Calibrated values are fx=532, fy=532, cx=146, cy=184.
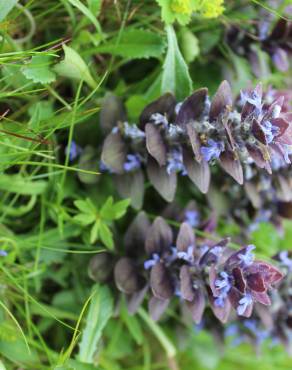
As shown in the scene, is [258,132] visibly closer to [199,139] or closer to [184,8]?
[199,139]

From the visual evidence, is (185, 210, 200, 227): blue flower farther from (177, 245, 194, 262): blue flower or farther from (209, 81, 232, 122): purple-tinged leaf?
(209, 81, 232, 122): purple-tinged leaf

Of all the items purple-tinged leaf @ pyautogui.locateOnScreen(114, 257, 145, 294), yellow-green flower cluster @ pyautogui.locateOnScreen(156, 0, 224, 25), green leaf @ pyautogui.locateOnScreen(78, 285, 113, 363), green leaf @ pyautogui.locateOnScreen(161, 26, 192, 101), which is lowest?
green leaf @ pyautogui.locateOnScreen(78, 285, 113, 363)

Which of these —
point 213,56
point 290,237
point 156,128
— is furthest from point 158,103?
point 290,237

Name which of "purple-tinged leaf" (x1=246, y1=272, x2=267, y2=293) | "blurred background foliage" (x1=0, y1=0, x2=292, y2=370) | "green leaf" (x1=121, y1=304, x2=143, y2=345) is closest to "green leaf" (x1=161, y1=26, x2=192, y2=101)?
"blurred background foliage" (x1=0, y1=0, x2=292, y2=370)

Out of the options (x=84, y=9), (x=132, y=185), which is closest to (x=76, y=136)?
(x=132, y=185)

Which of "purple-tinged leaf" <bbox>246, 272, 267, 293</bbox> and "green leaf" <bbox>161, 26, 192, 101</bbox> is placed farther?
"green leaf" <bbox>161, 26, 192, 101</bbox>
